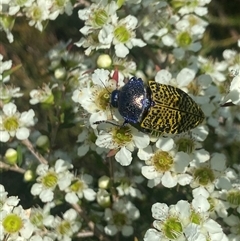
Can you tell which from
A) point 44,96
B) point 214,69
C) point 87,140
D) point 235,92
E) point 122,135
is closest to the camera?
point 235,92

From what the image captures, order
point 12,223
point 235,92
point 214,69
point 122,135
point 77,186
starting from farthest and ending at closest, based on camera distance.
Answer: point 214,69, point 77,186, point 12,223, point 122,135, point 235,92

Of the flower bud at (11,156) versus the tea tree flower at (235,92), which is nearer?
the tea tree flower at (235,92)

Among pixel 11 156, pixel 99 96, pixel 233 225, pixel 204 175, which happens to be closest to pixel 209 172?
pixel 204 175

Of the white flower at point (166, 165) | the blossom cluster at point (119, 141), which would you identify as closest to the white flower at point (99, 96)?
the blossom cluster at point (119, 141)

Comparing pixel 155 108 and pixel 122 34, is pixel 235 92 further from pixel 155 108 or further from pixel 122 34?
pixel 122 34

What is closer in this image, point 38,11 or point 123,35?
point 123,35

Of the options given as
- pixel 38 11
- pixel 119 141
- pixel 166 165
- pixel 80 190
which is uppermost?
pixel 38 11

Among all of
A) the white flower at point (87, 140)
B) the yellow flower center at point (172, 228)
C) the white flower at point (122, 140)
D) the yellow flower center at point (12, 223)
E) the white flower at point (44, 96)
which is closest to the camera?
the yellow flower center at point (172, 228)

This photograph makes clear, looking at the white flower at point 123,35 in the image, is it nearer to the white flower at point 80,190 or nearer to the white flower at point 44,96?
the white flower at point 44,96
